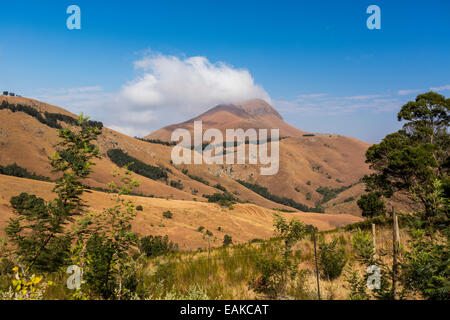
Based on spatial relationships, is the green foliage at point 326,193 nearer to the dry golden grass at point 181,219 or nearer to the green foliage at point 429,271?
the dry golden grass at point 181,219

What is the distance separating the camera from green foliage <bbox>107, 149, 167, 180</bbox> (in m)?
124

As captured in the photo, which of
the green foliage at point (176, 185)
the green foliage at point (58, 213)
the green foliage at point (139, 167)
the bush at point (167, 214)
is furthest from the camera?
the green foliage at point (176, 185)

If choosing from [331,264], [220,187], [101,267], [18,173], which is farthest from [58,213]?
[220,187]

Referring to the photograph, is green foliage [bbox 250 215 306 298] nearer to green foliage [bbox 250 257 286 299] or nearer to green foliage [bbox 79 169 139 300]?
green foliage [bbox 250 257 286 299]

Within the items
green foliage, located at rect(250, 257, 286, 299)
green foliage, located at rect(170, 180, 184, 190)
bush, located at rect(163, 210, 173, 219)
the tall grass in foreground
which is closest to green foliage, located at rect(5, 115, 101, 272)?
the tall grass in foreground

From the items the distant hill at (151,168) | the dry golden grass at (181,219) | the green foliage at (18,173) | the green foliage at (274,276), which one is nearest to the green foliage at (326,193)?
the distant hill at (151,168)

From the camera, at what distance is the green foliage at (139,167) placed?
124 metres

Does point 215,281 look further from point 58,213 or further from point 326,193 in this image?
point 326,193

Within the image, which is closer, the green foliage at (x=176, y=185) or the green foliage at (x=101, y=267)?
the green foliage at (x=101, y=267)

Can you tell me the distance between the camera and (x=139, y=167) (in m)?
130

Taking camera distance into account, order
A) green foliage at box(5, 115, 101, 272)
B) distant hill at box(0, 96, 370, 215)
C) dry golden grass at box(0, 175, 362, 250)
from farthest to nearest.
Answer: distant hill at box(0, 96, 370, 215)
dry golden grass at box(0, 175, 362, 250)
green foliage at box(5, 115, 101, 272)
